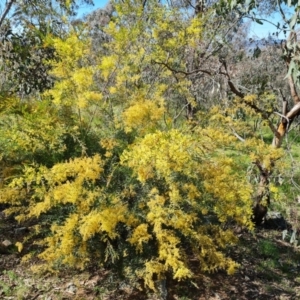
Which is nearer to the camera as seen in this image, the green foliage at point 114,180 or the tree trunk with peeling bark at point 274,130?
the green foliage at point 114,180

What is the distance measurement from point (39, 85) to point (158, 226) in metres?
3.21

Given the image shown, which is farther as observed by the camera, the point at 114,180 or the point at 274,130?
the point at 274,130

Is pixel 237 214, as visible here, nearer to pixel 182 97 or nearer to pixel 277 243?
pixel 277 243

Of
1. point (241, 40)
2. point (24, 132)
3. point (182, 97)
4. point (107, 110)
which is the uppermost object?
point (241, 40)

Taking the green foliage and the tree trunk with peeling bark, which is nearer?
the green foliage

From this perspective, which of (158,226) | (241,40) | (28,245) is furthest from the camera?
(241,40)

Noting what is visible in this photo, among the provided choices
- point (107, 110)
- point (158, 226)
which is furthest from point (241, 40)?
point (158, 226)

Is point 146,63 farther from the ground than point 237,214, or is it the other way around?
point 146,63

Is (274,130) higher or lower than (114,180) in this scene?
higher

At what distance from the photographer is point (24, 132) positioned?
346cm

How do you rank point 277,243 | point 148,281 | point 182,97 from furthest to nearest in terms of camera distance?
point 182,97, point 277,243, point 148,281

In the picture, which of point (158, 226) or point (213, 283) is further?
point (213, 283)

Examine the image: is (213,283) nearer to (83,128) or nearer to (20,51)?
(83,128)

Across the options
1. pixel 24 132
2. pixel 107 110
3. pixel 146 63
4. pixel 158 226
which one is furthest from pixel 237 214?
pixel 146 63
